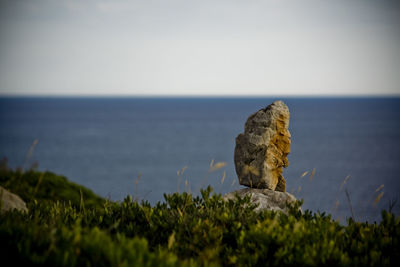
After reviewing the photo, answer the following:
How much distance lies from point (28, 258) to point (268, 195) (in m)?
4.32

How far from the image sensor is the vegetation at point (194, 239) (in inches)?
140

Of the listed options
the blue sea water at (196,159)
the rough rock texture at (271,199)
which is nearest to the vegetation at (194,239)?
the rough rock texture at (271,199)

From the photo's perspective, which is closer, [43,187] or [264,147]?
[264,147]

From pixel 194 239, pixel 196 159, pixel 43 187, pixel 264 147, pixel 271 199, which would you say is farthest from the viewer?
pixel 196 159

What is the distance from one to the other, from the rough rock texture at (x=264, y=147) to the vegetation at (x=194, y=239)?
1508 millimetres

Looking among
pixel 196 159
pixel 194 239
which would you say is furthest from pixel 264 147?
pixel 196 159

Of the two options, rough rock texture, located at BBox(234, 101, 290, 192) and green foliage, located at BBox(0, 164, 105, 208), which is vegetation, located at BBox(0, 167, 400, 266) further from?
green foliage, located at BBox(0, 164, 105, 208)

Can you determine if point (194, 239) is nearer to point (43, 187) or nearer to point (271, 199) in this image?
point (271, 199)

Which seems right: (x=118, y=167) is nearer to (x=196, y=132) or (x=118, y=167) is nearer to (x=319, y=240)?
(x=196, y=132)

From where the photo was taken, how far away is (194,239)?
4.44 meters

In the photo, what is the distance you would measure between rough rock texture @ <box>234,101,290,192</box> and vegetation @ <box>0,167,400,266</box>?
151 cm

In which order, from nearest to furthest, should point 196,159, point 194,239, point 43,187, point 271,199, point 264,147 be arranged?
point 194,239 → point 271,199 → point 264,147 → point 43,187 → point 196,159

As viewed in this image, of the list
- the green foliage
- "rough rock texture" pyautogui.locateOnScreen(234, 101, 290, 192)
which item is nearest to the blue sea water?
the green foliage

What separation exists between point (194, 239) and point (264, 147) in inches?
122
